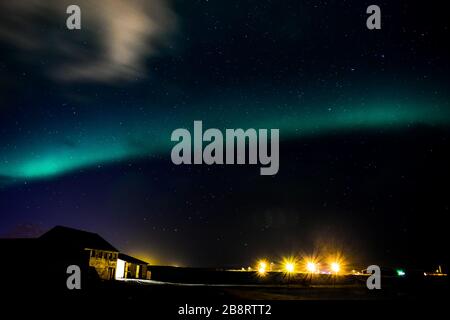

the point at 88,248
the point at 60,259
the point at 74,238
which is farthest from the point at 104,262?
the point at 60,259

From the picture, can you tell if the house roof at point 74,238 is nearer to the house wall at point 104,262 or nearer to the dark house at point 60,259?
the dark house at point 60,259

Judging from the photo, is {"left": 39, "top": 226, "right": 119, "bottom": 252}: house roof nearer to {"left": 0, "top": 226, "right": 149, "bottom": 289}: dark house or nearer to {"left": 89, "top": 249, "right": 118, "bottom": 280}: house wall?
{"left": 0, "top": 226, "right": 149, "bottom": 289}: dark house

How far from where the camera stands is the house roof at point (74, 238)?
3864 cm

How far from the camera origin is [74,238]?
40.9 metres

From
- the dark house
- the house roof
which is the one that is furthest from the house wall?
the house roof

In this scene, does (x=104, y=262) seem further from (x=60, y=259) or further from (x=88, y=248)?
(x=60, y=259)

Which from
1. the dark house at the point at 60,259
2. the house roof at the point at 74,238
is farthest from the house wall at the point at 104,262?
the house roof at the point at 74,238

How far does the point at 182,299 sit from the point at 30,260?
1376 centimetres

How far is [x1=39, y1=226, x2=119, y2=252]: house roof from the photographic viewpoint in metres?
38.6
